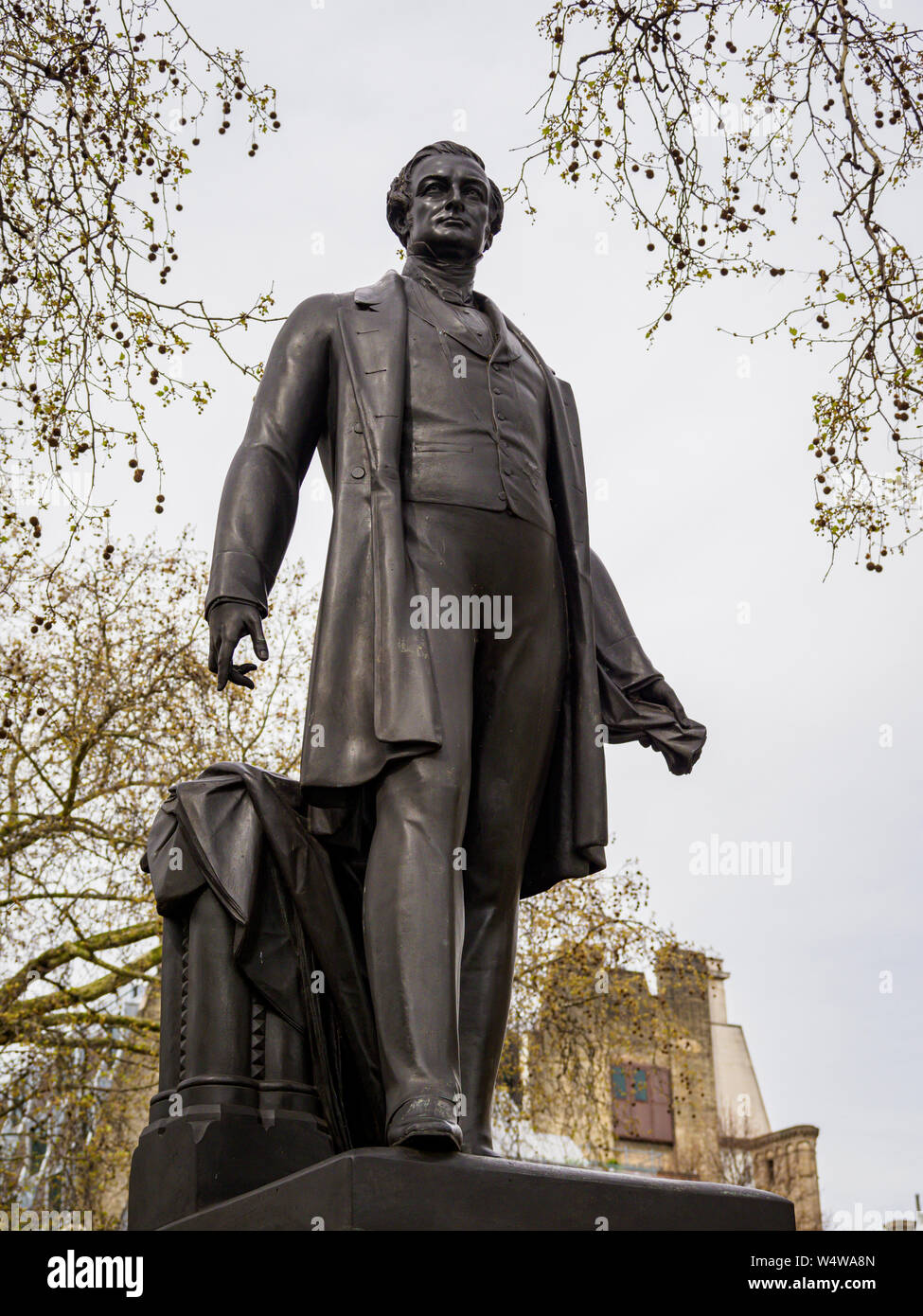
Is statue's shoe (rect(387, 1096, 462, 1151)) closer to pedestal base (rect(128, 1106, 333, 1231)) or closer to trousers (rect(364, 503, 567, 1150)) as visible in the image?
trousers (rect(364, 503, 567, 1150))

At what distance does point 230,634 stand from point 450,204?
1.43 metres

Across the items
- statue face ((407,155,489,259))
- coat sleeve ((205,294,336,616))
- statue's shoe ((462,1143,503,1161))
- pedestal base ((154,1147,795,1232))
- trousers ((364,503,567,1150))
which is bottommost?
pedestal base ((154,1147,795,1232))

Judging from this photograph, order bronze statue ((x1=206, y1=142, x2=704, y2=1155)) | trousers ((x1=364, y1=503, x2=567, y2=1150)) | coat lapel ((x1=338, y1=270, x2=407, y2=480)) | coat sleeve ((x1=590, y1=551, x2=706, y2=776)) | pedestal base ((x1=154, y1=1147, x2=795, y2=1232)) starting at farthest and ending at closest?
coat sleeve ((x1=590, y1=551, x2=706, y2=776))
coat lapel ((x1=338, y1=270, x2=407, y2=480))
bronze statue ((x1=206, y1=142, x2=704, y2=1155))
trousers ((x1=364, y1=503, x2=567, y2=1150))
pedestal base ((x1=154, y1=1147, x2=795, y2=1232))

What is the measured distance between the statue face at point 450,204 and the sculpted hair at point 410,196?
0.09 feet

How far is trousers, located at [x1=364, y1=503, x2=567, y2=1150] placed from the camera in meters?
3.83

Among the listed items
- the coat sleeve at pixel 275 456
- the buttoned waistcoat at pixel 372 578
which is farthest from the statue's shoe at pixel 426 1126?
the coat sleeve at pixel 275 456

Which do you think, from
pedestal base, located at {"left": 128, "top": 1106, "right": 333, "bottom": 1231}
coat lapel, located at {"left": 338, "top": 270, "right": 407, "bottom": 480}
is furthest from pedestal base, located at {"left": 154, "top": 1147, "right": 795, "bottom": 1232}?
coat lapel, located at {"left": 338, "top": 270, "right": 407, "bottom": 480}

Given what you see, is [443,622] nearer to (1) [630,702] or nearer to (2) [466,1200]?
(1) [630,702]

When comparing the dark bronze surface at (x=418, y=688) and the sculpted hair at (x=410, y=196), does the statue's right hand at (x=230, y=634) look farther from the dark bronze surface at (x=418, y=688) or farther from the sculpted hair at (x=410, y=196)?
the sculpted hair at (x=410, y=196)

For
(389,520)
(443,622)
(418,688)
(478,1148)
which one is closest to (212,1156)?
(478,1148)

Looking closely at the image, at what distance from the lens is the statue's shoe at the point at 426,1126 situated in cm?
349

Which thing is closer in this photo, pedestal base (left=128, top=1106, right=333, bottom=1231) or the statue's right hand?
pedestal base (left=128, top=1106, right=333, bottom=1231)

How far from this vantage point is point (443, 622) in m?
4.22

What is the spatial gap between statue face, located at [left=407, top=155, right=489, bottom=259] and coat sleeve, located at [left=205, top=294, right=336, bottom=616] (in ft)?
1.20
